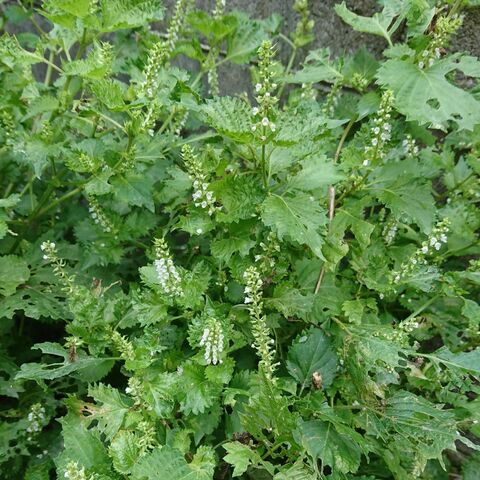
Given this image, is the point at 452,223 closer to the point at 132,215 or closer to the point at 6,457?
the point at 132,215

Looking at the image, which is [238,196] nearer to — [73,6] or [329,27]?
[73,6]

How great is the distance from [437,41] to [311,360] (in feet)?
3.49

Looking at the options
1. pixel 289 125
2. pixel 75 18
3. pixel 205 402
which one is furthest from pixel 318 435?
pixel 75 18

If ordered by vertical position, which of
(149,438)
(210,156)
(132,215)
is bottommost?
(149,438)

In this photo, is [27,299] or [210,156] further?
[27,299]

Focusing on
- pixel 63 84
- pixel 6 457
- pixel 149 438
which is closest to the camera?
pixel 149 438

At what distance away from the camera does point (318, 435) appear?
1607 mm

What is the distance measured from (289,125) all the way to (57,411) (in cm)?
150

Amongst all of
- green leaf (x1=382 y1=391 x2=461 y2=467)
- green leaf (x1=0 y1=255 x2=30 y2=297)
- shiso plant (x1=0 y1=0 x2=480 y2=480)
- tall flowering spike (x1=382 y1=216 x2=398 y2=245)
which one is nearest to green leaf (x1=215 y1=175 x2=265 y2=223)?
shiso plant (x1=0 y1=0 x2=480 y2=480)

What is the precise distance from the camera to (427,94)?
1716 mm

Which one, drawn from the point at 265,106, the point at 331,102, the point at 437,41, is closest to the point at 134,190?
the point at 265,106

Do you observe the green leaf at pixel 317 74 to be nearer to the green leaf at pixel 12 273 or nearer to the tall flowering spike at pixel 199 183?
the tall flowering spike at pixel 199 183

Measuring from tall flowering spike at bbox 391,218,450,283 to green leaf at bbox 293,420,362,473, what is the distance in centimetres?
54

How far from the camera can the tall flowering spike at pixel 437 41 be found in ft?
5.75
